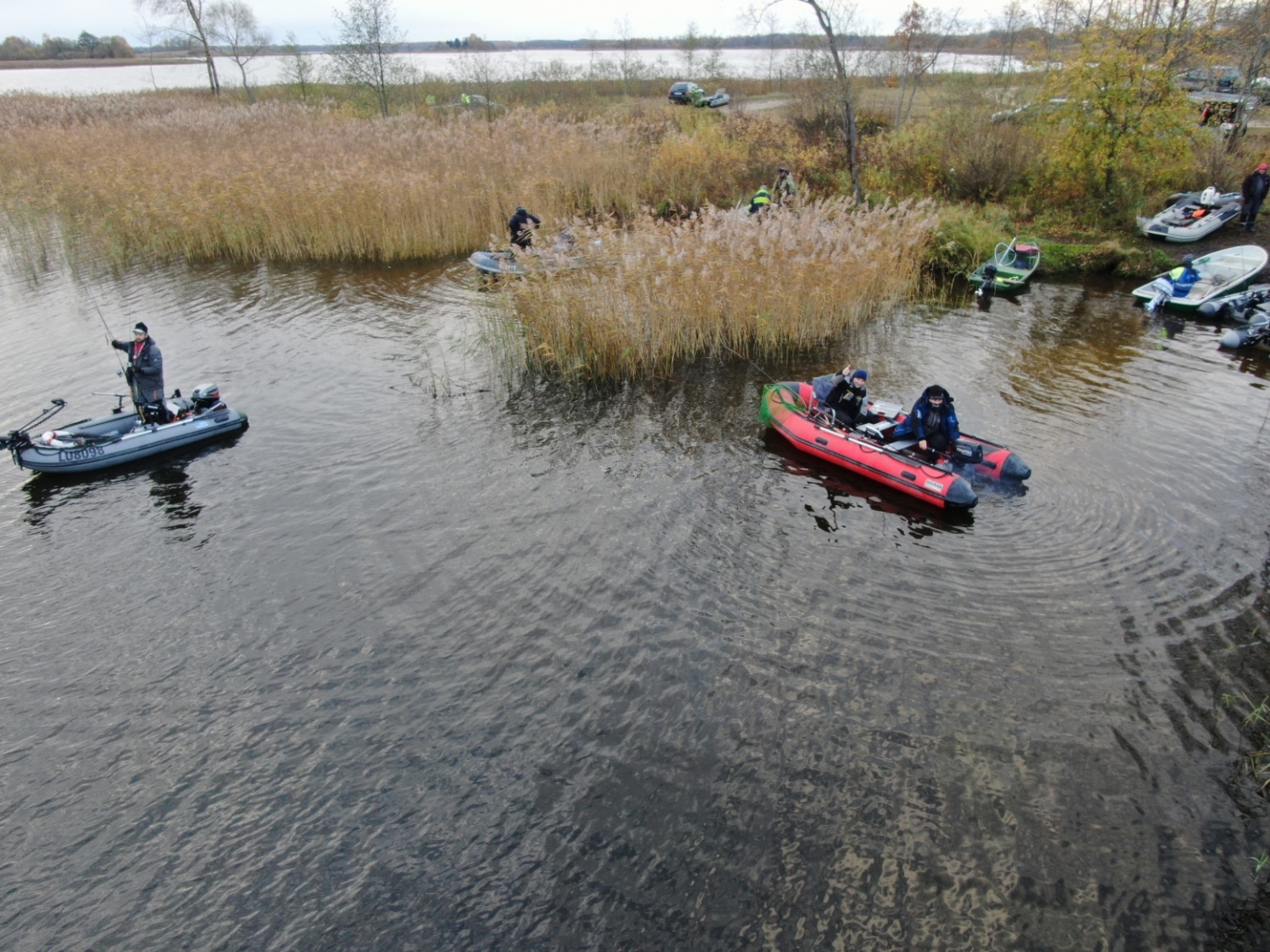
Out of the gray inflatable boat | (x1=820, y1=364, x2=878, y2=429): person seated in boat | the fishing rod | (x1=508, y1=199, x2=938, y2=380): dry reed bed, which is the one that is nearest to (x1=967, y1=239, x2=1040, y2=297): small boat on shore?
(x1=508, y1=199, x2=938, y2=380): dry reed bed

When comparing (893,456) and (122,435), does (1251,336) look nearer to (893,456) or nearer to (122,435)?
(893,456)

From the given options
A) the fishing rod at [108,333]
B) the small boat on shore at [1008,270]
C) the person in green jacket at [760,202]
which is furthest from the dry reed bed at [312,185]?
the small boat on shore at [1008,270]

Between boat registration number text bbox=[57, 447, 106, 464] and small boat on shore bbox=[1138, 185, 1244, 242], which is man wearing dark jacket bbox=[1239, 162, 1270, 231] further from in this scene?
boat registration number text bbox=[57, 447, 106, 464]

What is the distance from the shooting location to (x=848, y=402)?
10406mm

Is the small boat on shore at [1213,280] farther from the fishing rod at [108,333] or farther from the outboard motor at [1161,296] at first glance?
the fishing rod at [108,333]

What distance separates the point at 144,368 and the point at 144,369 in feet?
0.05

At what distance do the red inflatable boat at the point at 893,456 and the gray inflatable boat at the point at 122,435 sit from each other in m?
8.24

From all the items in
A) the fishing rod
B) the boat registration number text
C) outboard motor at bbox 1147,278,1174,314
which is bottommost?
the boat registration number text

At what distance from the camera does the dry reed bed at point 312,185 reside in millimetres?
18328

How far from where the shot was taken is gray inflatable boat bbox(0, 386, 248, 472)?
9.98 m

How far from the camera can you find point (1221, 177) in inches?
795

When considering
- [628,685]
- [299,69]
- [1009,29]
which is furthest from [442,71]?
[628,685]

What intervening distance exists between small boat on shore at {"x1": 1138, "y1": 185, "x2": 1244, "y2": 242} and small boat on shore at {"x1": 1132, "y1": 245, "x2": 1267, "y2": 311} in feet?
4.71

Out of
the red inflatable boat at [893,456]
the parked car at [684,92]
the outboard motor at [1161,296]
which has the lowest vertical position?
the red inflatable boat at [893,456]
